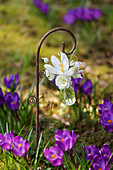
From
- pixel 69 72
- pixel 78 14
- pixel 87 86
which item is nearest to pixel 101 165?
pixel 69 72

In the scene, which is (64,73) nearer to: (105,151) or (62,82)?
(62,82)

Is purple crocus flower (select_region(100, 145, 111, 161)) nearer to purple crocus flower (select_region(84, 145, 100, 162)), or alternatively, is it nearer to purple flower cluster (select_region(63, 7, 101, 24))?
purple crocus flower (select_region(84, 145, 100, 162))

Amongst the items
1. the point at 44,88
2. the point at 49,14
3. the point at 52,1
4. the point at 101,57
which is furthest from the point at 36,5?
the point at 44,88

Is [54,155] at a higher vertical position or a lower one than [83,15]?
lower

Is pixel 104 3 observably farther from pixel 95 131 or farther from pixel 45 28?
pixel 95 131

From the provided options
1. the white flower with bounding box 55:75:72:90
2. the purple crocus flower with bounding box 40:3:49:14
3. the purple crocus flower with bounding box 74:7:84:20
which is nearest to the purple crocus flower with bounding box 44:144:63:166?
the white flower with bounding box 55:75:72:90

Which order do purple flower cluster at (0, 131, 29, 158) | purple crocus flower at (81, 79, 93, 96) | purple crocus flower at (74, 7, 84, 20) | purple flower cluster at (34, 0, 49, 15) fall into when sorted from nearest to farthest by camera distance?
purple flower cluster at (0, 131, 29, 158) < purple crocus flower at (81, 79, 93, 96) < purple crocus flower at (74, 7, 84, 20) < purple flower cluster at (34, 0, 49, 15)
